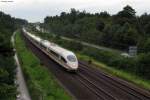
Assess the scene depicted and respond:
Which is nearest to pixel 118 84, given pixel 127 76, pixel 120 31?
pixel 127 76

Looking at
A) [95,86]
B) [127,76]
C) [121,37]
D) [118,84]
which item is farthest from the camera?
[121,37]

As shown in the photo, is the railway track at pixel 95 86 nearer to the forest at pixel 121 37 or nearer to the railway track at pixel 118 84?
the railway track at pixel 118 84

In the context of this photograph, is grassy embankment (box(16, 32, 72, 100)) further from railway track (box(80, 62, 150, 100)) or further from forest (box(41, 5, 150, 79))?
forest (box(41, 5, 150, 79))

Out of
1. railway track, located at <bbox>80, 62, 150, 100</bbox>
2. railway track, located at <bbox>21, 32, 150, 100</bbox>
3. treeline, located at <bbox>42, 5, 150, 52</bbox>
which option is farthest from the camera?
treeline, located at <bbox>42, 5, 150, 52</bbox>

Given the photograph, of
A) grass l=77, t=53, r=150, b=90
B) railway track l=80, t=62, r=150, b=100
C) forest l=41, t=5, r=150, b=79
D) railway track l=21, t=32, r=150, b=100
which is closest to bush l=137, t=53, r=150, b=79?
forest l=41, t=5, r=150, b=79

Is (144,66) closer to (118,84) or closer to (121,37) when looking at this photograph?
(118,84)

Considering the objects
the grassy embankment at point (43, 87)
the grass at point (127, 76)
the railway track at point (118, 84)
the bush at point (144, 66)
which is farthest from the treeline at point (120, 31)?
the grassy embankment at point (43, 87)

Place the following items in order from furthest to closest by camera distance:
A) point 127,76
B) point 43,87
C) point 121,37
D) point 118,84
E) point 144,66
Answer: point 121,37 → point 127,76 → point 144,66 → point 118,84 → point 43,87

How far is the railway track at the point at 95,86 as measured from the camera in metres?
38.6

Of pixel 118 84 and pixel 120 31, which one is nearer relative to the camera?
pixel 118 84

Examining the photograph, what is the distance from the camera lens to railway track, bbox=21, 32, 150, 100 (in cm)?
3856

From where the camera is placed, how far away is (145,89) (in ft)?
138

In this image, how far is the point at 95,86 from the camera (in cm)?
4425

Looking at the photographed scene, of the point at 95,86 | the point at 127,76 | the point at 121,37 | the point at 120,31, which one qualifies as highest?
the point at 120,31
